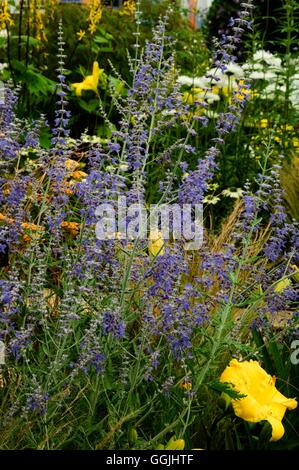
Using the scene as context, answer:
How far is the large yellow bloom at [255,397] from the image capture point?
267cm

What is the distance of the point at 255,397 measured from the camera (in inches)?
106

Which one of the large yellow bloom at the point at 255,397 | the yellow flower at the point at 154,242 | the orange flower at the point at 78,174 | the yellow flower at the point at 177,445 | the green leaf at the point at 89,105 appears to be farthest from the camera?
the green leaf at the point at 89,105

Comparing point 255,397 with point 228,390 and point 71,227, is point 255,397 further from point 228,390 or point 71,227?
point 71,227

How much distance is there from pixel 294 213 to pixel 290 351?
2596mm

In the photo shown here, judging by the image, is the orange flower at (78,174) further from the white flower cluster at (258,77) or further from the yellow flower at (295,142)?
the yellow flower at (295,142)

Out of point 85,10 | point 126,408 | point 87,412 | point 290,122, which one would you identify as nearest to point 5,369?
point 87,412

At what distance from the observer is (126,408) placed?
2.83 metres

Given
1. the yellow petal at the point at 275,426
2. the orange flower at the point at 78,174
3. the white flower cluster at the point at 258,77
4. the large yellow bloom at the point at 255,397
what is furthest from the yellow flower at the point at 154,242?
the white flower cluster at the point at 258,77

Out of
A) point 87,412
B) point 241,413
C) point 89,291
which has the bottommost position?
point 87,412

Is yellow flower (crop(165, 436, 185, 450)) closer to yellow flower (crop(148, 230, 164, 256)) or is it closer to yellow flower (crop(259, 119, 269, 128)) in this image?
yellow flower (crop(148, 230, 164, 256))

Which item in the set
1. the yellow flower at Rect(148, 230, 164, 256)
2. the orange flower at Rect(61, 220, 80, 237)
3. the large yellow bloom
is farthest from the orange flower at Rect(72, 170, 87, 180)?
the large yellow bloom

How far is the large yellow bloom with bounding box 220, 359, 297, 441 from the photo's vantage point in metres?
2.67

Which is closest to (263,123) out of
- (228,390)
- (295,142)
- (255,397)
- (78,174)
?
(295,142)

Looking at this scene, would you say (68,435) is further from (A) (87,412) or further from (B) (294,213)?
(B) (294,213)
